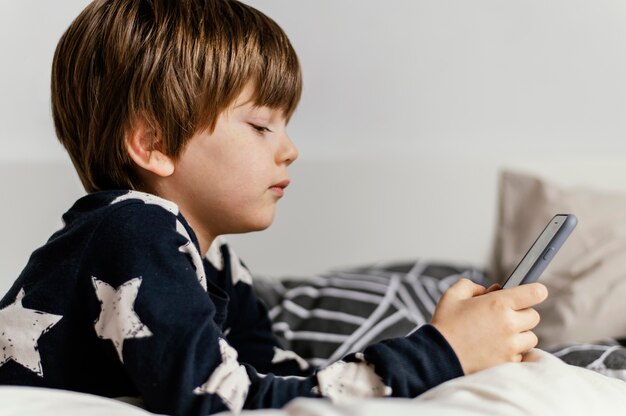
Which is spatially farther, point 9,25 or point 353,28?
point 353,28

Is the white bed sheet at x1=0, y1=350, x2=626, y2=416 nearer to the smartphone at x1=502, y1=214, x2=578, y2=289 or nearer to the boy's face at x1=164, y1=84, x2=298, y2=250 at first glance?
the smartphone at x1=502, y1=214, x2=578, y2=289

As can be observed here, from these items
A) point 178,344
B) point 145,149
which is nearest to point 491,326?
point 178,344

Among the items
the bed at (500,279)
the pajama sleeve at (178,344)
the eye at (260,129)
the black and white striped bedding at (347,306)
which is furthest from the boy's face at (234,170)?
the black and white striped bedding at (347,306)

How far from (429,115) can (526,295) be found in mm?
1021

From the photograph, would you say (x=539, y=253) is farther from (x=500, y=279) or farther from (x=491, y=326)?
(x=500, y=279)

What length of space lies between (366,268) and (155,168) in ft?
2.37

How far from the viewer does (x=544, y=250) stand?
0.83 meters

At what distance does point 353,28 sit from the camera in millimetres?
1740

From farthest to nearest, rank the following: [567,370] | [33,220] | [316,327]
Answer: [33,220] → [316,327] → [567,370]

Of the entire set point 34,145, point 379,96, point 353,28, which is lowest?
point 34,145

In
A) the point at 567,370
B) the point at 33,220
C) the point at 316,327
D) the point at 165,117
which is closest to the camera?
the point at 567,370

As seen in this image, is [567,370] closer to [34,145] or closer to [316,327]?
[316,327]

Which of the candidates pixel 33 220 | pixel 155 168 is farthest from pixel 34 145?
pixel 155 168

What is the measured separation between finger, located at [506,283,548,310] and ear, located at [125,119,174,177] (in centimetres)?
38
